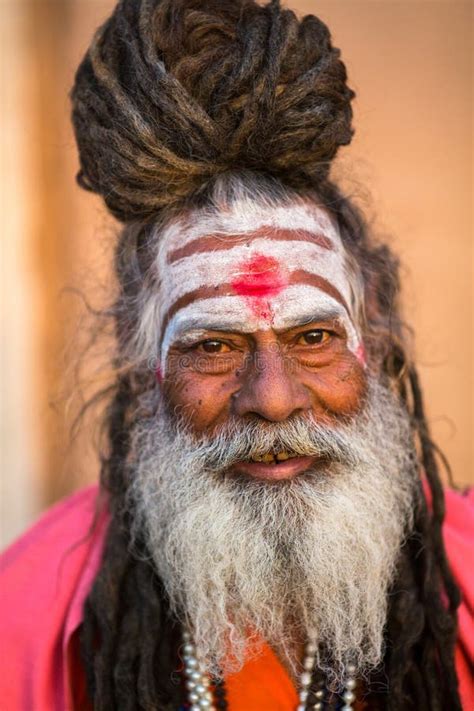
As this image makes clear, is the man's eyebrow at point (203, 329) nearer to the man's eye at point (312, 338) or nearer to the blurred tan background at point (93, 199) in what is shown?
the man's eye at point (312, 338)

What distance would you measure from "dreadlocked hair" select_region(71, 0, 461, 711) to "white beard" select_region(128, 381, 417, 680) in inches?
3.3

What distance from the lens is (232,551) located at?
80.2 inches

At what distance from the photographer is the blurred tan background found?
13.2 ft

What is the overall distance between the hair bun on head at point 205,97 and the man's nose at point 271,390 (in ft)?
1.57

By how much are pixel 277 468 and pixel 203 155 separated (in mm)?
776

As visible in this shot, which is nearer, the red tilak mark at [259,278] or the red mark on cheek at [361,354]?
the red tilak mark at [259,278]

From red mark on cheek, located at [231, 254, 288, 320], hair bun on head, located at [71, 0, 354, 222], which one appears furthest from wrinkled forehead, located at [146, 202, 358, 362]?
hair bun on head, located at [71, 0, 354, 222]

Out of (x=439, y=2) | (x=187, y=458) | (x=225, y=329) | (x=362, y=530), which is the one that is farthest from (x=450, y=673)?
(x=439, y=2)

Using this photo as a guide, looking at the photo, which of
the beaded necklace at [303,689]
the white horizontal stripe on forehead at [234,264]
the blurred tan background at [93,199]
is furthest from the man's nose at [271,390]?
the blurred tan background at [93,199]

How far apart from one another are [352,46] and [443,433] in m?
2.04

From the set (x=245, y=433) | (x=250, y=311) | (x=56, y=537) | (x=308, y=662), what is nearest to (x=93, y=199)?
(x=56, y=537)

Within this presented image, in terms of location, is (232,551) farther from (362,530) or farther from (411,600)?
(411,600)

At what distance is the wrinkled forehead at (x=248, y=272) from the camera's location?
6.58 ft

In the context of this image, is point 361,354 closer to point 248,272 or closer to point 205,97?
point 248,272
